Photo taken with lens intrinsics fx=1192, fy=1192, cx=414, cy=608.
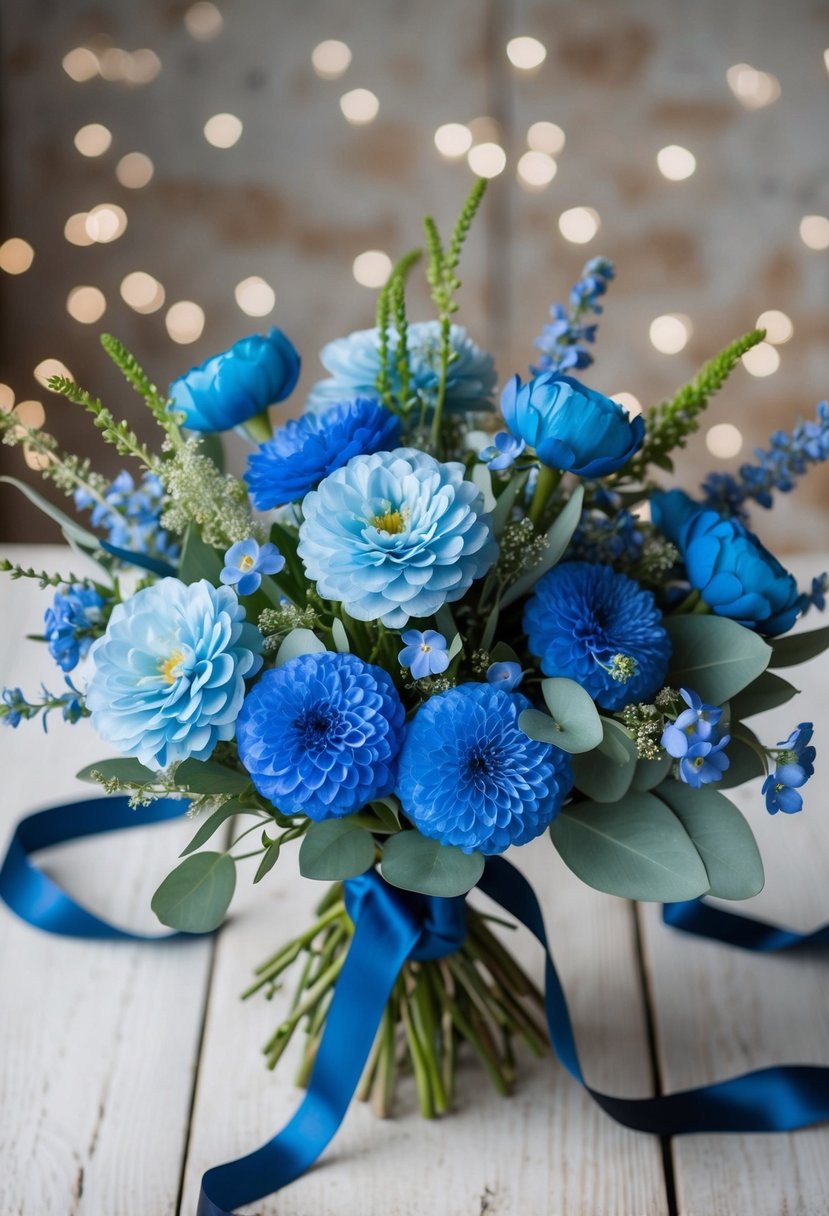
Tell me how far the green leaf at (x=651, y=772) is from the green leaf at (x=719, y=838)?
0.03 metres

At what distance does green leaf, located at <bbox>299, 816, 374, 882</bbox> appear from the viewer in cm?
61

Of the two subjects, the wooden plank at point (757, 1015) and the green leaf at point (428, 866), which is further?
the wooden plank at point (757, 1015)

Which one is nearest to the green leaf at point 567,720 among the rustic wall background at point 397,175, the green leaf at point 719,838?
the green leaf at point 719,838

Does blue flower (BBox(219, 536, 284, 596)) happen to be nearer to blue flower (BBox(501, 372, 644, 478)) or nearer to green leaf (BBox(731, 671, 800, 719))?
blue flower (BBox(501, 372, 644, 478))

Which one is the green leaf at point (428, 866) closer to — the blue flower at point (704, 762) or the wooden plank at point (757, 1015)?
the blue flower at point (704, 762)

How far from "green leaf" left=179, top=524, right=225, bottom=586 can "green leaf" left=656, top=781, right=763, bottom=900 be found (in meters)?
0.29

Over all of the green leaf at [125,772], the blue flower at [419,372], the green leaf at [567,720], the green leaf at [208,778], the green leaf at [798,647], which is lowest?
the green leaf at [125,772]

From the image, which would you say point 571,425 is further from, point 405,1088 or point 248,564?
point 405,1088

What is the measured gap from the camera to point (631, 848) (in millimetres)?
655

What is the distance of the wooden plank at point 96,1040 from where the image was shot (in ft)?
2.47

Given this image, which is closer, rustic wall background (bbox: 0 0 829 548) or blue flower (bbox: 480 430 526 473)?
blue flower (bbox: 480 430 526 473)

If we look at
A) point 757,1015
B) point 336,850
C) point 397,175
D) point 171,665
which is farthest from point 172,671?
point 397,175

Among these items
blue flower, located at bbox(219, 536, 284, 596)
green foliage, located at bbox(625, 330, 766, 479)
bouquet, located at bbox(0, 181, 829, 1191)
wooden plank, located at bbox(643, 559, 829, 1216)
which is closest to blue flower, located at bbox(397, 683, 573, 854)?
bouquet, located at bbox(0, 181, 829, 1191)

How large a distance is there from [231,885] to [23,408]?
1.75m
